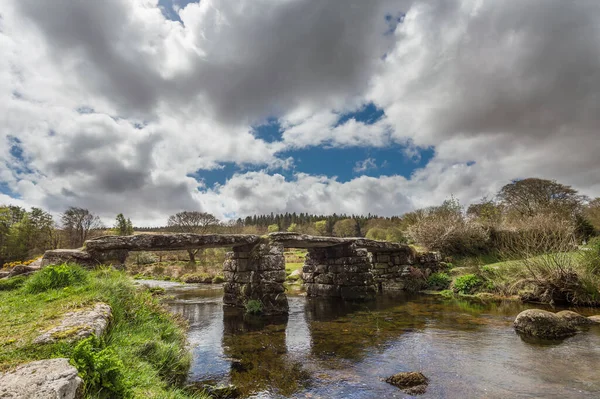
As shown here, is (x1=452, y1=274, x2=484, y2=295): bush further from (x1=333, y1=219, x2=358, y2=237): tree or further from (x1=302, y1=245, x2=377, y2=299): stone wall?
(x1=333, y1=219, x2=358, y2=237): tree

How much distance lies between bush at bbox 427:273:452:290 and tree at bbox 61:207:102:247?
144 ft

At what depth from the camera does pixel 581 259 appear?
1109cm

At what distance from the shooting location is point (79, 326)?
137 inches

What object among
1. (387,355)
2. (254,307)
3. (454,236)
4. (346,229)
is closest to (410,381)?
(387,355)

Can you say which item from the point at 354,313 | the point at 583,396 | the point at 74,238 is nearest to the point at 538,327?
the point at 583,396

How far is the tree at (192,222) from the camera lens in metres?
44.9

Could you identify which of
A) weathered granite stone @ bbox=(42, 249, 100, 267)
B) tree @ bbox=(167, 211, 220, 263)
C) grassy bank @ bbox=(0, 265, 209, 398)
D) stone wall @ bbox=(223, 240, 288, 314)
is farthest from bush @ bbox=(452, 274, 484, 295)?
tree @ bbox=(167, 211, 220, 263)

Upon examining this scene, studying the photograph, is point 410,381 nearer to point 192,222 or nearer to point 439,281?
point 439,281

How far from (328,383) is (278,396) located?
100 centimetres

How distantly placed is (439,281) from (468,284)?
2467 mm

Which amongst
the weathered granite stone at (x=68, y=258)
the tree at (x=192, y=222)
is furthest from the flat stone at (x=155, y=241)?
the tree at (x=192, y=222)

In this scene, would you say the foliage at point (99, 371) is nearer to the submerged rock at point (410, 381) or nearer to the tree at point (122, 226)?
the submerged rock at point (410, 381)

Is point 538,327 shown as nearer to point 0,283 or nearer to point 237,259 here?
point 237,259

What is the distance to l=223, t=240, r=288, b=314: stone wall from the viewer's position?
39.6 feet
